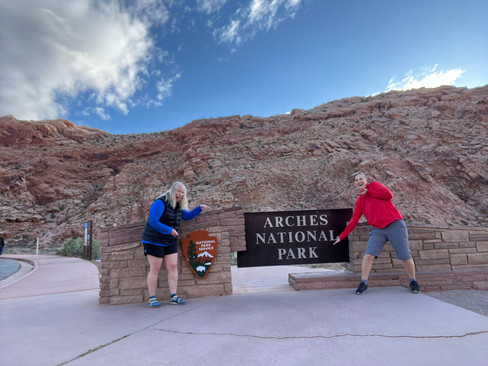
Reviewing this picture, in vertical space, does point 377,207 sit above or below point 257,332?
above

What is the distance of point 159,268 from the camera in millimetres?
3764

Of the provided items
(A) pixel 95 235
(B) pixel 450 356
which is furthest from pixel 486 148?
(A) pixel 95 235

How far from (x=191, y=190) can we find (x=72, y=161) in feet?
51.2

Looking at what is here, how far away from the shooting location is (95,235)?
23.1m

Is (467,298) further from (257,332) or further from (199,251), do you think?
(199,251)

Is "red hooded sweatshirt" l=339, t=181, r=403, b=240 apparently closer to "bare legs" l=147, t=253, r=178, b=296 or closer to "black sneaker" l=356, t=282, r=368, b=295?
"black sneaker" l=356, t=282, r=368, b=295

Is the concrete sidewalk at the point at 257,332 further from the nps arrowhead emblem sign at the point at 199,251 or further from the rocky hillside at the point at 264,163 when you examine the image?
the rocky hillside at the point at 264,163

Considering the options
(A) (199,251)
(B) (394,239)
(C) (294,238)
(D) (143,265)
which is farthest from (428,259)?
(D) (143,265)

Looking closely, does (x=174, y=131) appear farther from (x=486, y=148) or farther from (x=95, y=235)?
(x=486, y=148)

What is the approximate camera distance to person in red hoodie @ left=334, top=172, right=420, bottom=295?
3857 mm

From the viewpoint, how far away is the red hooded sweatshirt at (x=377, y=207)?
3895 mm

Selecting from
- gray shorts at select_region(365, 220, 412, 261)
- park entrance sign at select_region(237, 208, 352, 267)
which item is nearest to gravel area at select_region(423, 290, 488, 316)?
gray shorts at select_region(365, 220, 412, 261)

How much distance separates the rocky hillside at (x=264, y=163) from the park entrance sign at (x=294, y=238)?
16977 millimetres

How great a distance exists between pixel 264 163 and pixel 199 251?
2297cm
